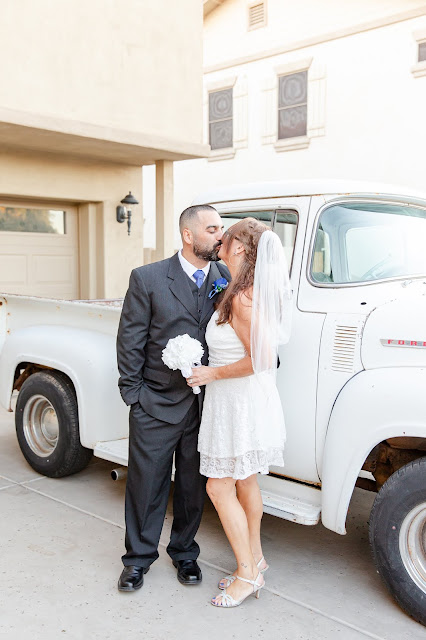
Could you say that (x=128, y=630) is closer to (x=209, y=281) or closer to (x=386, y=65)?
(x=209, y=281)

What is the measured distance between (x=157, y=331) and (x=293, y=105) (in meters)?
12.5

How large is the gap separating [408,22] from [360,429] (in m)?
12.3

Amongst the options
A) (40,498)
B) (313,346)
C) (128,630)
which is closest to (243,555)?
(128,630)

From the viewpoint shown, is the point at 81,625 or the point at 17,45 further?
the point at 17,45

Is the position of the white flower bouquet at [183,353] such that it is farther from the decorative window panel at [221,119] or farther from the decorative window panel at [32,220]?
the decorative window panel at [221,119]

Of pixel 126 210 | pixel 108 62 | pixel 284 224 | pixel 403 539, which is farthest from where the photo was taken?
pixel 126 210

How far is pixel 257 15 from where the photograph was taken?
51.5 feet

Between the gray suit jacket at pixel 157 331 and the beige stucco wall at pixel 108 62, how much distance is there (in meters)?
5.96

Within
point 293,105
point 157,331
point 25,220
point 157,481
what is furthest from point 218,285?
point 293,105

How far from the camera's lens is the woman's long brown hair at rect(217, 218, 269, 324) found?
3.11 metres

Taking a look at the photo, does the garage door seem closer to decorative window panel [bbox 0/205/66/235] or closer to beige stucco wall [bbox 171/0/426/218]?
decorative window panel [bbox 0/205/66/235]

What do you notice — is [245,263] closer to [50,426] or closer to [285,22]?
[50,426]

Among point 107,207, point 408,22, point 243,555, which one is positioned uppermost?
point 408,22

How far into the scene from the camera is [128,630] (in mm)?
3100
